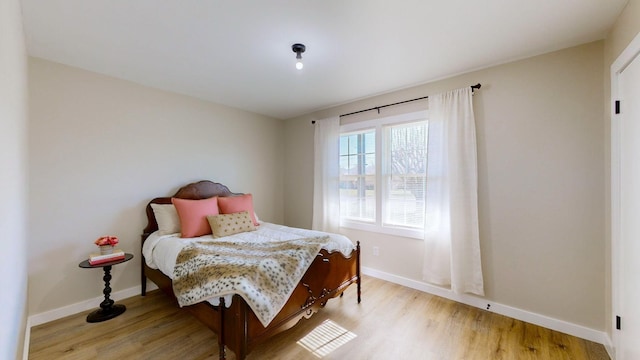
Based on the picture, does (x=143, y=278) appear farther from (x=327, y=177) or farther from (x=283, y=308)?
(x=327, y=177)

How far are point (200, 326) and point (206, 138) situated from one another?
2412 mm

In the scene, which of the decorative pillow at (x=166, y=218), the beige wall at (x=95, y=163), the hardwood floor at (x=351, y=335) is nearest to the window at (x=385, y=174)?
the hardwood floor at (x=351, y=335)

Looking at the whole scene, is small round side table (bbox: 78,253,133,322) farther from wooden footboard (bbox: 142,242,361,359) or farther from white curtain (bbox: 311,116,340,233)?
white curtain (bbox: 311,116,340,233)

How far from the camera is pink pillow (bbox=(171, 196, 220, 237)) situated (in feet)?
9.30

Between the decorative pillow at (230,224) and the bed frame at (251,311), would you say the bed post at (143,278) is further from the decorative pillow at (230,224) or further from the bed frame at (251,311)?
the decorative pillow at (230,224)

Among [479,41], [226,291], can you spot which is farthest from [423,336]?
[479,41]

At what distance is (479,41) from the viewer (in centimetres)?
215

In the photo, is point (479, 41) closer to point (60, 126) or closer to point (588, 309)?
point (588, 309)

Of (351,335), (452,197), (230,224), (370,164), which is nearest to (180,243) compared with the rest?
(230,224)

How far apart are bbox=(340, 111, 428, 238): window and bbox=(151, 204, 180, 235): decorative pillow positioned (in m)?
2.23

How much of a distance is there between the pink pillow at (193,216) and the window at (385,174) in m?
1.92

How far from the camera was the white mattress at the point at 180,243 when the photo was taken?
2404 millimetres

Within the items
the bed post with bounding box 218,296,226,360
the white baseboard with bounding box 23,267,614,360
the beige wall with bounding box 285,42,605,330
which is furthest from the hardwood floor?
the beige wall with bounding box 285,42,605,330

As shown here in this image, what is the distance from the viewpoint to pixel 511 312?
249 cm
